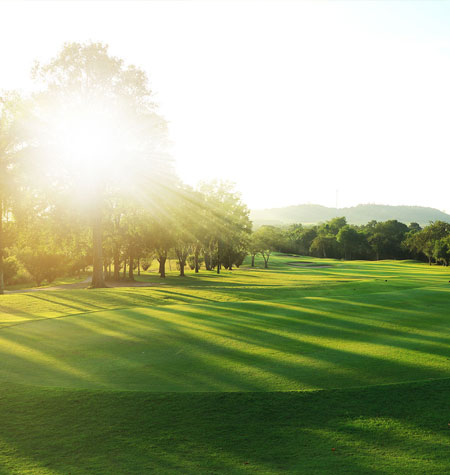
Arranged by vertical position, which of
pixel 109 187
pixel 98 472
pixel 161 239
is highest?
pixel 109 187

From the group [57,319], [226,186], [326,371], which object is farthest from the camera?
[226,186]

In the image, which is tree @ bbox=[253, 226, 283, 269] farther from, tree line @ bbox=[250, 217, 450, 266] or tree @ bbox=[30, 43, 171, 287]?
tree @ bbox=[30, 43, 171, 287]

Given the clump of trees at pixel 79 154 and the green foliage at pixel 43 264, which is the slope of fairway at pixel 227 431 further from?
the green foliage at pixel 43 264

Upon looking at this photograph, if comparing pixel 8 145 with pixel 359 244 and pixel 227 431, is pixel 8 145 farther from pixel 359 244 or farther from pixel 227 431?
pixel 359 244

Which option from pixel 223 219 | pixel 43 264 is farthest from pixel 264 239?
pixel 43 264

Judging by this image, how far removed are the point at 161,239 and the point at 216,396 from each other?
3723 cm

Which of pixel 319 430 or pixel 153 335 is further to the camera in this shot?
pixel 153 335

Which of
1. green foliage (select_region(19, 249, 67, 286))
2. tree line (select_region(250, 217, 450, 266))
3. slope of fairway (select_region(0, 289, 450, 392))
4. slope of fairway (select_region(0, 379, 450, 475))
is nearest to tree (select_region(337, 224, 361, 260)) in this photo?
tree line (select_region(250, 217, 450, 266))

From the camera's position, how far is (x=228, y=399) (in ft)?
22.5

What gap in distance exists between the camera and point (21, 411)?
679 centimetres

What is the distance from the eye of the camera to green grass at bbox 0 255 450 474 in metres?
5.43

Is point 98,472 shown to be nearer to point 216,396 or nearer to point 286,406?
point 216,396

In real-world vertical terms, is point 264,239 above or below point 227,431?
above

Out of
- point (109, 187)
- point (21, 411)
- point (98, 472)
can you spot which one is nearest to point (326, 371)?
point (98, 472)
